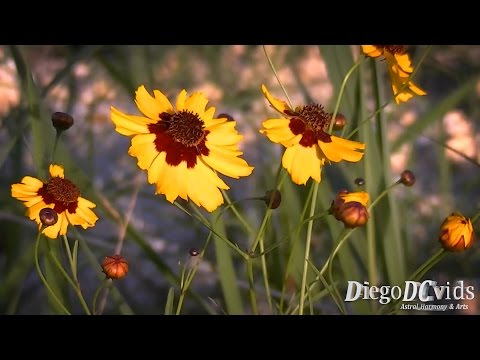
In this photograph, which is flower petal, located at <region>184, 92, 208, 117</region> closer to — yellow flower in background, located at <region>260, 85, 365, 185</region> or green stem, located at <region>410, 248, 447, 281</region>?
yellow flower in background, located at <region>260, 85, 365, 185</region>

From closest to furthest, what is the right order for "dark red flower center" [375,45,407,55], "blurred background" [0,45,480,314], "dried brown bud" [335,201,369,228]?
1. "dried brown bud" [335,201,369,228]
2. "dark red flower center" [375,45,407,55]
3. "blurred background" [0,45,480,314]

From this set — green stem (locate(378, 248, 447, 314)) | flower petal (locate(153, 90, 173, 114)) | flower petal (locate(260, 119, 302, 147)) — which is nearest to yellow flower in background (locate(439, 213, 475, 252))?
green stem (locate(378, 248, 447, 314))

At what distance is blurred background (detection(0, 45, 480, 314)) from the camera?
74 centimetres

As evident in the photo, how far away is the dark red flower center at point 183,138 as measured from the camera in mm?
509

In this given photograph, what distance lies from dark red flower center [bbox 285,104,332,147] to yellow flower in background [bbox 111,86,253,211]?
4cm

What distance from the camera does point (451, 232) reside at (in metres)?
0.48

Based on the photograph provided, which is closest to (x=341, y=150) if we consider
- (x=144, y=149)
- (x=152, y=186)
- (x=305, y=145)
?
(x=305, y=145)

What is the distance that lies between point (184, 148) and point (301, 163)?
0.09 metres

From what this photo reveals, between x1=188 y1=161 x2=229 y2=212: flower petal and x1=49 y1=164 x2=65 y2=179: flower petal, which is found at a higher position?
x1=49 y1=164 x2=65 y2=179: flower petal

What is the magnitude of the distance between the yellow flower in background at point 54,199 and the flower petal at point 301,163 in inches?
6.0

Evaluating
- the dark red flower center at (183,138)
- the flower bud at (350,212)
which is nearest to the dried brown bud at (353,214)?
the flower bud at (350,212)

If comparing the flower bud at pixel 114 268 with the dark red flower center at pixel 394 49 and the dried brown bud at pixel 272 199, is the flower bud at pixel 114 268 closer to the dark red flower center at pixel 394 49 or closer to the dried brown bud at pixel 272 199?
the dried brown bud at pixel 272 199
